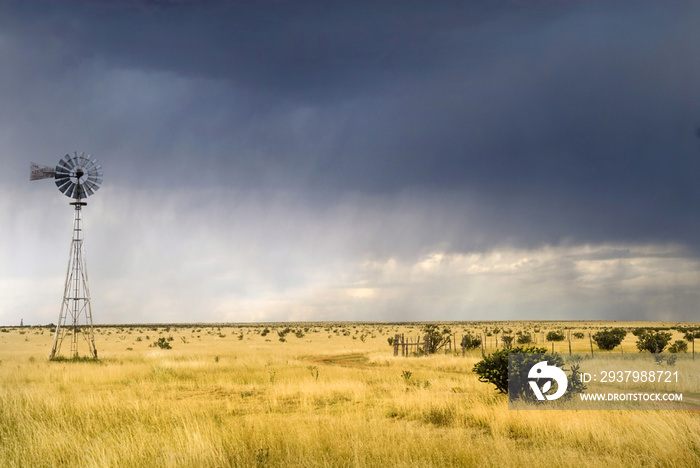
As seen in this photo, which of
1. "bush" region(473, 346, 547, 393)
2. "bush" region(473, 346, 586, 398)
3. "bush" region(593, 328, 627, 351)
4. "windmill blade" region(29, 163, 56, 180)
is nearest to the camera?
"bush" region(473, 346, 586, 398)

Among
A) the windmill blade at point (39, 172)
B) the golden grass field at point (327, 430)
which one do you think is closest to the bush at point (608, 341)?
the golden grass field at point (327, 430)

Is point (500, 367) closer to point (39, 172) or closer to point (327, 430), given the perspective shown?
point (327, 430)

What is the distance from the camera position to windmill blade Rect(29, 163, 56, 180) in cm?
3462

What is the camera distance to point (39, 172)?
114 ft

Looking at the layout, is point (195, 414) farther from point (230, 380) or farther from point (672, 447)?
point (672, 447)

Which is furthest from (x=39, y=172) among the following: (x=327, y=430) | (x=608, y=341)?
(x=608, y=341)

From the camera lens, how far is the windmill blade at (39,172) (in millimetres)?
34625

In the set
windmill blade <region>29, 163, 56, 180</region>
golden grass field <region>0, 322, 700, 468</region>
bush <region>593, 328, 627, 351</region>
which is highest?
windmill blade <region>29, 163, 56, 180</region>

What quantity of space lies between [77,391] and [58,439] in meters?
10.7

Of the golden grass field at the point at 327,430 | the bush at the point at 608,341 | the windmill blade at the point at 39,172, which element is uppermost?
the windmill blade at the point at 39,172

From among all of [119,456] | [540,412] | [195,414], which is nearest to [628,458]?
[540,412]

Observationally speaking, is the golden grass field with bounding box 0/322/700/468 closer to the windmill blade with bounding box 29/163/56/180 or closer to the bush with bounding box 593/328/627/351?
the windmill blade with bounding box 29/163/56/180

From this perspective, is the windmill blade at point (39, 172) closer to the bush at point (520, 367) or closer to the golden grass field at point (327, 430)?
the golden grass field at point (327, 430)

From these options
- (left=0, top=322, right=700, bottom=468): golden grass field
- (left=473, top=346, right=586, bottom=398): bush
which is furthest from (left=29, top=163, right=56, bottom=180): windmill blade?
(left=473, top=346, right=586, bottom=398): bush
